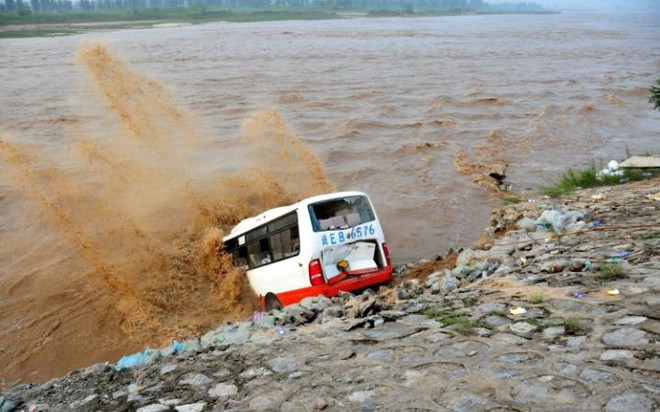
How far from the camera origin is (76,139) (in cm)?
2302

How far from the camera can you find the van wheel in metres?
10.6

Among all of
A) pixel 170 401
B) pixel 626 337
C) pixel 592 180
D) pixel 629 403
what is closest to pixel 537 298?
pixel 626 337

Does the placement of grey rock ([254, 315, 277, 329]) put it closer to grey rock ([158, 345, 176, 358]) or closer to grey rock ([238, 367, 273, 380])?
grey rock ([158, 345, 176, 358])

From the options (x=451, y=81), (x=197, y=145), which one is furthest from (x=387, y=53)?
(x=197, y=145)

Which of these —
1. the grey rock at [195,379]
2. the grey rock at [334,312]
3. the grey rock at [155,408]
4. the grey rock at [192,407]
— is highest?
the grey rock at [192,407]

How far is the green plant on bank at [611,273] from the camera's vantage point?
6.57 m

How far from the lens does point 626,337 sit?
16.3 ft

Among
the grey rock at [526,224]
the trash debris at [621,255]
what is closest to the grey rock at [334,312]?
the trash debris at [621,255]

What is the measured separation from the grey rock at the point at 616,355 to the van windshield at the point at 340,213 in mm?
5523

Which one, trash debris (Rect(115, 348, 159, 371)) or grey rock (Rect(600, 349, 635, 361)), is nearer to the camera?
grey rock (Rect(600, 349, 635, 361))

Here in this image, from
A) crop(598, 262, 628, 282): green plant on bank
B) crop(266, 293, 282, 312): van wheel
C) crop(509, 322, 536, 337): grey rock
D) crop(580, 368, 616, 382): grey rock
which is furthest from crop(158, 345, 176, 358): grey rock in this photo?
crop(598, 262, 628, 282): green plant on bank

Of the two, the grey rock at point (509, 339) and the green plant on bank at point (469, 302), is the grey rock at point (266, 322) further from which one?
the grey rock at point (509, 339)

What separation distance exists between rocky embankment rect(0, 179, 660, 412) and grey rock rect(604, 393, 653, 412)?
0.5 inches

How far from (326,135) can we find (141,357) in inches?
710
